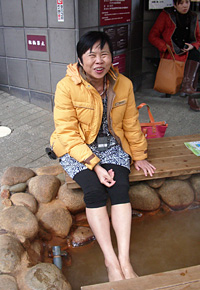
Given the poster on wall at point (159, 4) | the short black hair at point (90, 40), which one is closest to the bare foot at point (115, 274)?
the short black hair at point (90, 40)

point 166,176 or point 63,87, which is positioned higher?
point 63,87

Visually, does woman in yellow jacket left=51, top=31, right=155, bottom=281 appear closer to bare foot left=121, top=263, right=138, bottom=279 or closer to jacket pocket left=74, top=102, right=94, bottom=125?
jacket pocket left=74, top=102, right=94, bottom=125

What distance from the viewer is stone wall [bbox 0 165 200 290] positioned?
7.00 ft

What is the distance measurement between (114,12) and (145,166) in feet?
10.2

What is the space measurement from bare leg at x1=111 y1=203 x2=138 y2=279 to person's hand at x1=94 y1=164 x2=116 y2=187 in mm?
185

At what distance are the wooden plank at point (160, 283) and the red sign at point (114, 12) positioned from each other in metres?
3.87

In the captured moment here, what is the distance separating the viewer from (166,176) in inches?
114

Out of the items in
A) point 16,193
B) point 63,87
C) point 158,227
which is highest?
point 63,87

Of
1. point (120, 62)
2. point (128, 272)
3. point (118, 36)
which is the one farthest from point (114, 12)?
point (128, 272)

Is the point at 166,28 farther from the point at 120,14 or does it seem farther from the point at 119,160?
the point at 119,160

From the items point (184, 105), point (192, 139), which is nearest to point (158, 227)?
point (192, 139)

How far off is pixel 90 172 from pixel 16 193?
29.0 inches

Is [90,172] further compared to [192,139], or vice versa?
[192,139]

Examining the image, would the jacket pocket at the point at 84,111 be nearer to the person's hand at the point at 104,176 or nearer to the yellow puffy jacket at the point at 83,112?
the yellow puffy jacket at the point at 83,112
